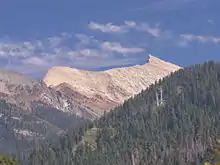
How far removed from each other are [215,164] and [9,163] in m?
36.9

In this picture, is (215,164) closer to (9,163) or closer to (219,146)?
(219,146)

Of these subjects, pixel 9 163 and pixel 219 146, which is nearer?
pixel 219 146

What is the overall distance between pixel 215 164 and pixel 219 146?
1947 mm

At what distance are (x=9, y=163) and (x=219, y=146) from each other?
36.7 m

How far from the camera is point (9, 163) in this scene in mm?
82375

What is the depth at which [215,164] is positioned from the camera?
54469mm

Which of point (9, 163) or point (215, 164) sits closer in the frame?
point (215, 164)

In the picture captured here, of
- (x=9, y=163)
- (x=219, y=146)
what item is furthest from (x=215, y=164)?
(x=9, y=163)
